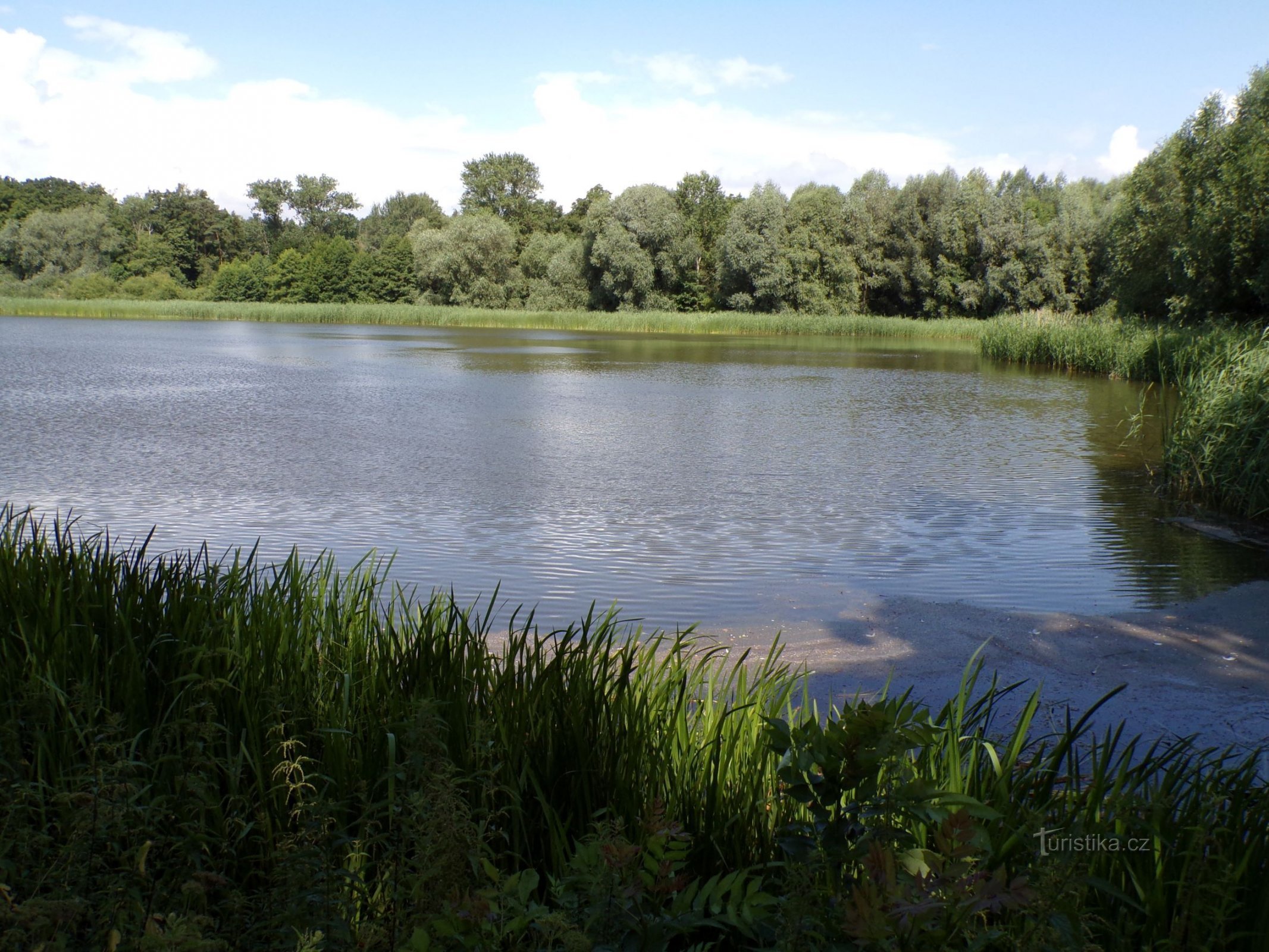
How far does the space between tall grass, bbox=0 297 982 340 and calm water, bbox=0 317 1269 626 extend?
23116 millimetres

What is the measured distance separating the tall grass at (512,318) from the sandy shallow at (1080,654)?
118 feet

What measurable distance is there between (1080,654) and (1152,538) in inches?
134

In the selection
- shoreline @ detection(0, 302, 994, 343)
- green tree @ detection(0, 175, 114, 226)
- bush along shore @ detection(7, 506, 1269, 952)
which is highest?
green tree @ detection(0, 175, 114, 226)

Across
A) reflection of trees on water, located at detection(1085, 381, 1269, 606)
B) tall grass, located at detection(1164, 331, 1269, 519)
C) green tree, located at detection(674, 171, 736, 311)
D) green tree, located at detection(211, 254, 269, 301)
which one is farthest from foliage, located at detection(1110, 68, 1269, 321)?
green tree, located at detection(211, 254, 269, 301)

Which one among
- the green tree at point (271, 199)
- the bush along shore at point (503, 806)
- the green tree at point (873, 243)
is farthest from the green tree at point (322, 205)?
the bush along shore at point (503, 806)

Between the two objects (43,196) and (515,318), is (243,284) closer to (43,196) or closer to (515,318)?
(515,318)

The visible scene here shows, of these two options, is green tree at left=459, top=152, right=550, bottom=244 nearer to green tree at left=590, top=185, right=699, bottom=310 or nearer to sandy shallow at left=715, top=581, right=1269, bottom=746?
green tree at left=590, top=185, right=699, bottom=310

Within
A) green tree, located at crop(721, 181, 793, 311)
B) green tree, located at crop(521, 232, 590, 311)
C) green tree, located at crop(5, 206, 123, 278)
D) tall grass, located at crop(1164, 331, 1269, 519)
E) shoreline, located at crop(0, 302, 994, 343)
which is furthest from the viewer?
green tree, located at crop(5, 206, 123, 278)

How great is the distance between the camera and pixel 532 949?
1.57m

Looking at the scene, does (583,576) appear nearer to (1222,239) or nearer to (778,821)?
(778,821)

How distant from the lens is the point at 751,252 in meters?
51.9

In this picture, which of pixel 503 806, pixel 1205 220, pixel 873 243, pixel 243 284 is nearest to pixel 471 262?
pixel 243 284

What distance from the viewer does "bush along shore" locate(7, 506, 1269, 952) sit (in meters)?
1.61

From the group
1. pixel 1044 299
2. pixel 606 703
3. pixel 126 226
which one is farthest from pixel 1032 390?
pixel 126 226
